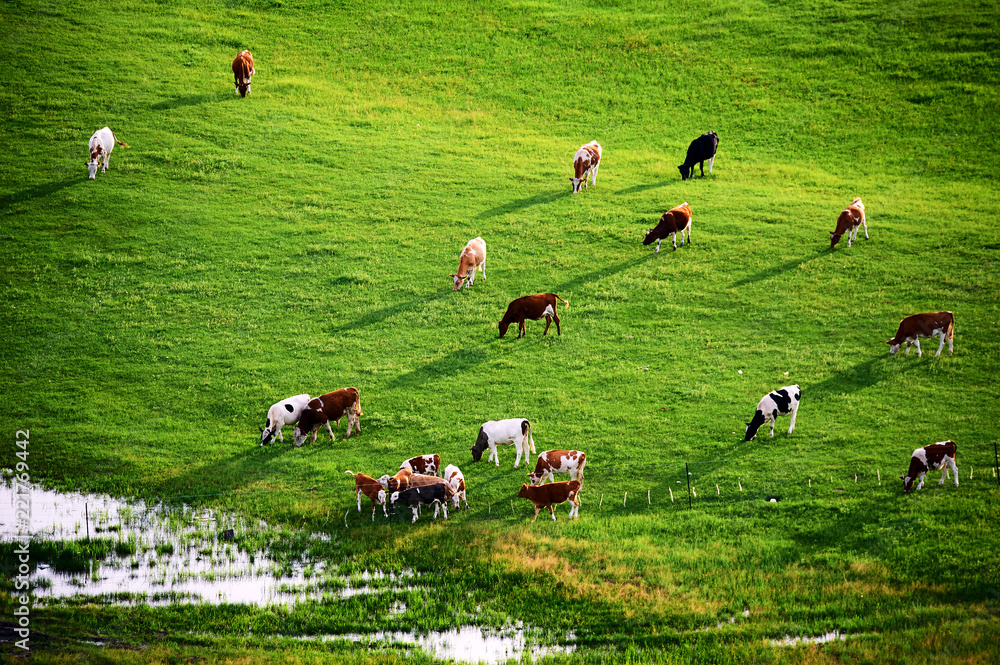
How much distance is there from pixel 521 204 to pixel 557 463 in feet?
61.0

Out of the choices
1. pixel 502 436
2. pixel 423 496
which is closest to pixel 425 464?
pixel 423 496

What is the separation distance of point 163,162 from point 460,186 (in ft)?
43.1

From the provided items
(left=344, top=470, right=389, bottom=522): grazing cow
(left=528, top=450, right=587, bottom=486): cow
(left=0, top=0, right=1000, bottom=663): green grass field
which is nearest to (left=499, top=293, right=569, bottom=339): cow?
(left=0, top=0, right=1000, bottom=663): green grass field

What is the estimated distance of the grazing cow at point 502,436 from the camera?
23.9 metres

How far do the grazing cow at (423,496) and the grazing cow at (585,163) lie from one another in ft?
70.6

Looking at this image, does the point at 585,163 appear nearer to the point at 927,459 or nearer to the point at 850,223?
the point at 850,223

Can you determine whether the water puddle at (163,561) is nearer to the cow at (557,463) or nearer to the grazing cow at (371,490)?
the grazing cow at (371,490)

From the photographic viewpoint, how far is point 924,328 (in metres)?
27.9

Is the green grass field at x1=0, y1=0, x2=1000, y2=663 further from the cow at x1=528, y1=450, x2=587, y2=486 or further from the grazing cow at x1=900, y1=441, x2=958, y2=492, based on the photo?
the cow at x1=528, y1=450, x2=587, y2=486

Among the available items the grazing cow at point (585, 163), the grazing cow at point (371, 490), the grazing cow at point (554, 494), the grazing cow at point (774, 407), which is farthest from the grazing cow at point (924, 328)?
the grazing cow at point (371, 490)

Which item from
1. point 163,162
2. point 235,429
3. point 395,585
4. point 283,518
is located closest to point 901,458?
point 395,585

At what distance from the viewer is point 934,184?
1638 inches

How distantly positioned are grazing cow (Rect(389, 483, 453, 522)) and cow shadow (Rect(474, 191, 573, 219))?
721 inches

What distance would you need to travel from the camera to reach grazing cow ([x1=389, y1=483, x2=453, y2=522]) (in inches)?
857
